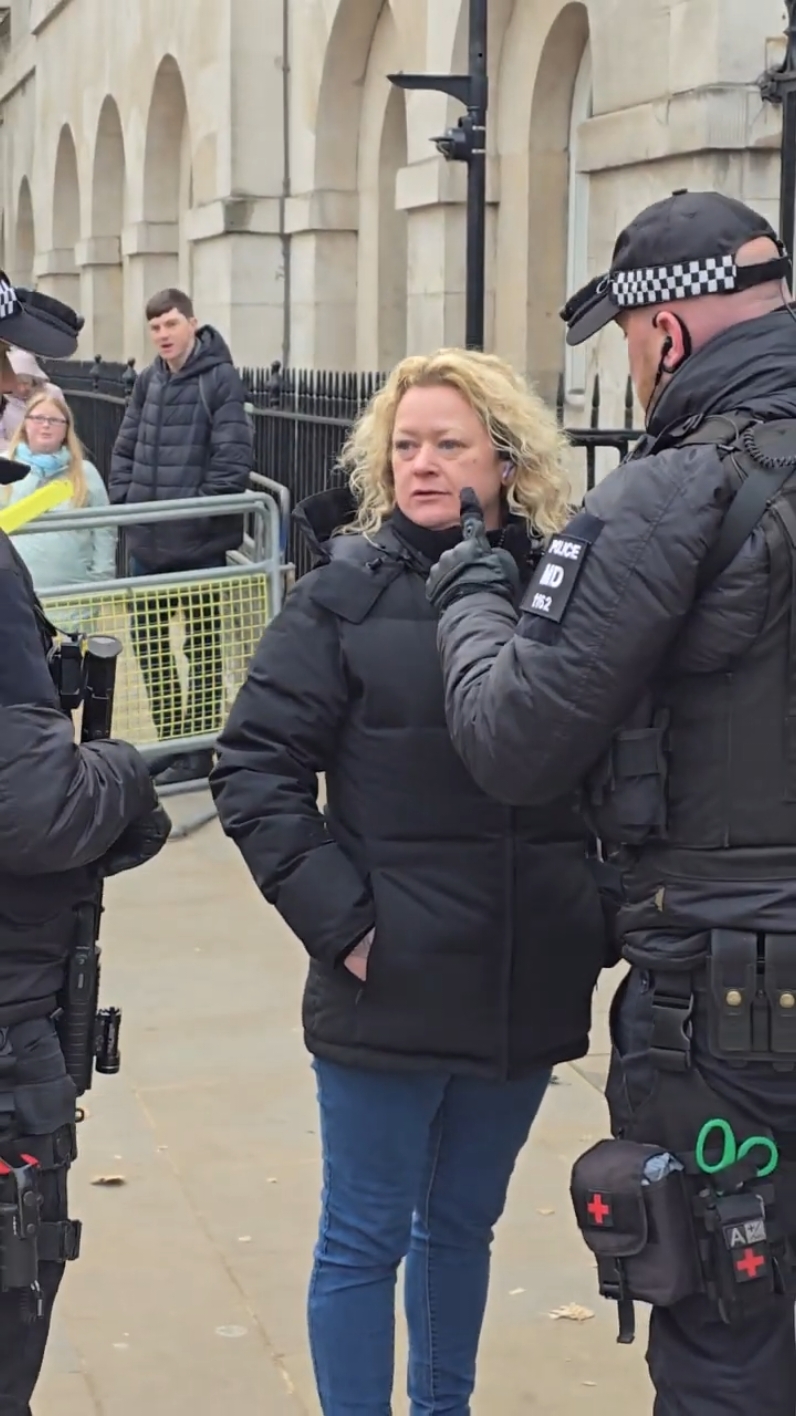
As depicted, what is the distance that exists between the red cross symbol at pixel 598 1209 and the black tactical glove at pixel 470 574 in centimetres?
91

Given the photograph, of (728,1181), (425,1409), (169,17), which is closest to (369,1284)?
(425,1409)

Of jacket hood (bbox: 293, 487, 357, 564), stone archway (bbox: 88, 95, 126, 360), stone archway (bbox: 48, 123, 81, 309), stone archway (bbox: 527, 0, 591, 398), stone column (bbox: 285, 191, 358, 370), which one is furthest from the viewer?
stone archway (bbox: 48, 123, 81, 309)

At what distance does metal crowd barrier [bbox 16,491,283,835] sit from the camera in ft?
27.1

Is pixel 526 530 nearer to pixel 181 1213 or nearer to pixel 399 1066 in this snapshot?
pixel 399 1066

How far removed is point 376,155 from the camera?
15.1 metres

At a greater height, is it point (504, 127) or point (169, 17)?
point (169, 17)

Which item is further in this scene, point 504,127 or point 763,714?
point 504,127

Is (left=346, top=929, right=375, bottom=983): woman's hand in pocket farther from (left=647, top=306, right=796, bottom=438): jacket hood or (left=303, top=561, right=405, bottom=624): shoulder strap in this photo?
(left=647, top=306, right=796, bottom=438): jacket hood

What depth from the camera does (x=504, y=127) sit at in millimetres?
12148

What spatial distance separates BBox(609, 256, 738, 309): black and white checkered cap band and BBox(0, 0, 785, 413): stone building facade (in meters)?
5.75

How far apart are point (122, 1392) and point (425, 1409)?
2.30 ft

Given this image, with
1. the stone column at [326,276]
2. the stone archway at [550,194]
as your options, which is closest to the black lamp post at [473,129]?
the stone archway at [550,194]

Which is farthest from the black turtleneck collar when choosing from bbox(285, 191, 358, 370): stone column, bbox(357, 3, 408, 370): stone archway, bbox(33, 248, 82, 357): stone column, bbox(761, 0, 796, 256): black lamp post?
bbox(33, 248, 82, 357): stone column

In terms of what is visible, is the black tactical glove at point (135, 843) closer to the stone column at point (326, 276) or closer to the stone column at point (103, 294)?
the stone column at point (326, 276)
